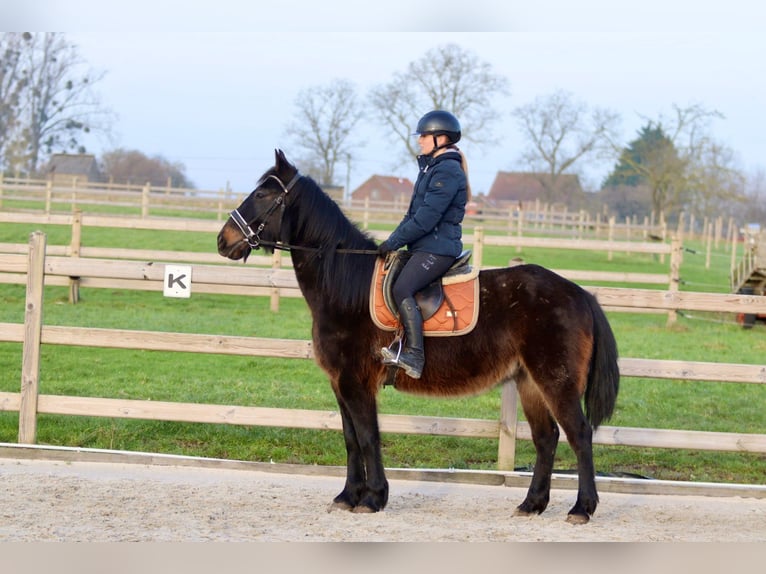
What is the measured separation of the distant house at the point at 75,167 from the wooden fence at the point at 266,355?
45.2 meters

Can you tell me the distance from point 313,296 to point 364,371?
639 mm

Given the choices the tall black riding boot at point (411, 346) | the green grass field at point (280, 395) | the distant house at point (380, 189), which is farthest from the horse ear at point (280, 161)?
the distant house at point (380, 189)

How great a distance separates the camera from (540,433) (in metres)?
5.84

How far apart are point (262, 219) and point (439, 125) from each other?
137 centimetres

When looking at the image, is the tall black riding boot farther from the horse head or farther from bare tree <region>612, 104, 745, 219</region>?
→ bare tree <region>612, 104, 745, 219</region>

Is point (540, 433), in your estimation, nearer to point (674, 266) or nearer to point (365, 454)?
point (365, 454)

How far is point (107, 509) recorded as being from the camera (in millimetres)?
5184

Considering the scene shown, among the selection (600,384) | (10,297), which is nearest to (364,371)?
(600,384)

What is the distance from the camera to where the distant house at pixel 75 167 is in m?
50.2

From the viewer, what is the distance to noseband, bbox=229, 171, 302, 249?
564 cm

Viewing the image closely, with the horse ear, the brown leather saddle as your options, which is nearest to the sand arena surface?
the brown leather saddle

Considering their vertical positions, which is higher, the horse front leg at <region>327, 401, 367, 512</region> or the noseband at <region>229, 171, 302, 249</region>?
the noseband at <region>229, 171, 302, 249</region>

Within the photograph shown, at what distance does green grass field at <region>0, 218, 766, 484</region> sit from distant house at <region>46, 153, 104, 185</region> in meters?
37.0

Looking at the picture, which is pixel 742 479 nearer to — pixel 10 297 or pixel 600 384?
pixel 600 384
